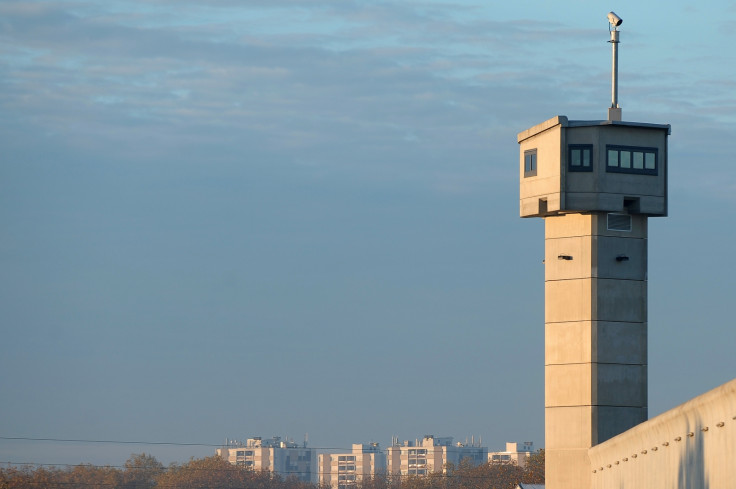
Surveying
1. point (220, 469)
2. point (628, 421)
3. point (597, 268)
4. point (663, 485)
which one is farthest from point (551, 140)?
point (220, 469)

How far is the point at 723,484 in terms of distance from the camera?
2619 cm

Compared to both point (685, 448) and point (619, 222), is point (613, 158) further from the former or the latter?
point (685, 448)

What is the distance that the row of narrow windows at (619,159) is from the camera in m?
49.9

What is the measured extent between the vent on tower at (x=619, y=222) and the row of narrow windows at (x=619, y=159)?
171 cm

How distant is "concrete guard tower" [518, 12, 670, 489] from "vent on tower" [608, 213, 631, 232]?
0.04 metres

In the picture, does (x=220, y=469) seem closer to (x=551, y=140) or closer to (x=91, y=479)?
(x=91, y=479)

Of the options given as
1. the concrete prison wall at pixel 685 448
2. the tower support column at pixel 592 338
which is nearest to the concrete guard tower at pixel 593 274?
the tower support column at pixel 592 338

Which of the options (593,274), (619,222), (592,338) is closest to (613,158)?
(619,222)

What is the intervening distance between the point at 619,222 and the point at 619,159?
241cm

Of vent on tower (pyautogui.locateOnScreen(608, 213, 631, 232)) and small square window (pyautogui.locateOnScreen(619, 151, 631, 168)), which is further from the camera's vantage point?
small square window (pyautogui.locateOnScreen(619, 151, 631, 168))

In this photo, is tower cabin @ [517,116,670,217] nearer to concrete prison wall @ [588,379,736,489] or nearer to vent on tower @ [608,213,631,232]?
vent on tower @ [608,213,631,232]

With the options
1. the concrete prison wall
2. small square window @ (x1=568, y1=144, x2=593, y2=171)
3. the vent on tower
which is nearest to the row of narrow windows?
small square window @ (x1=568, y1=144, x2=593, y2=171)

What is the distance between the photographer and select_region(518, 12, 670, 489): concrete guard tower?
48.4 metres

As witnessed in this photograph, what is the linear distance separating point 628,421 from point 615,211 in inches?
310
